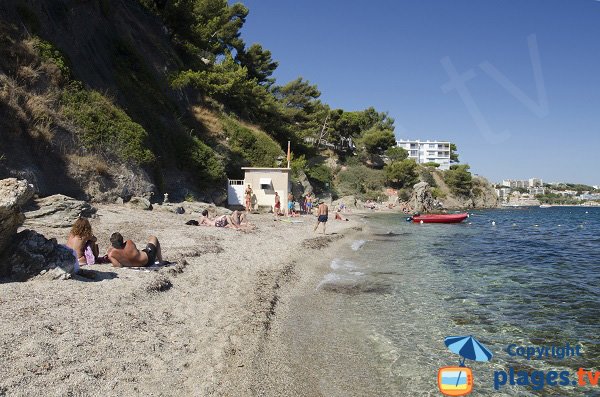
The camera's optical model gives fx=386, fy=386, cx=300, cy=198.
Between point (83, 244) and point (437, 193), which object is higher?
point (437, 193)

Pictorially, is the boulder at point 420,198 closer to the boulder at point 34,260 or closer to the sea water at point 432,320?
the sea water at point 432,320

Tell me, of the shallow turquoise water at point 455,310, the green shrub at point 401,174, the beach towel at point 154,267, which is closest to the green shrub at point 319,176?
the green shrub at point 401,174

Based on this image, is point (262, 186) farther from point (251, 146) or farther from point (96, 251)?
point (96, 251)

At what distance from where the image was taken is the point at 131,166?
61.4ft

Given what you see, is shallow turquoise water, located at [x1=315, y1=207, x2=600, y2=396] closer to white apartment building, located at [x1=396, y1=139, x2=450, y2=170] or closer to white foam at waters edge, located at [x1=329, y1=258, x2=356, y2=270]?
white foam at waters edge, located at [x1=329, y1=258, x2=356, y2=270]

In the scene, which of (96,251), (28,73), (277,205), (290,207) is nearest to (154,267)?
(96,251)

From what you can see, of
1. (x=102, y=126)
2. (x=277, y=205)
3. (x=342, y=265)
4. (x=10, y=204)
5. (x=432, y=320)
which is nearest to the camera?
(x=10, y=204)

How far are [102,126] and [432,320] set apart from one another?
1659cm

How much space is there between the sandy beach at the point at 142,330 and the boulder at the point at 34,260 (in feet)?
0.78

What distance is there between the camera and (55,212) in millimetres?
11133

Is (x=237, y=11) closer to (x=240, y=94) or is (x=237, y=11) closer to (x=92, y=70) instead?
(x=240, y=94)

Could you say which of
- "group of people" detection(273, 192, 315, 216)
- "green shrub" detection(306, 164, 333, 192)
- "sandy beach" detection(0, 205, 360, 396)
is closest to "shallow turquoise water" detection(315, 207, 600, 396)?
"sandy beach" detection(0, 205, 360, 396)

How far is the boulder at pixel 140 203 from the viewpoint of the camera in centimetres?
1691

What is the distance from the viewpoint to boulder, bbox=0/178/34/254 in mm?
5676
